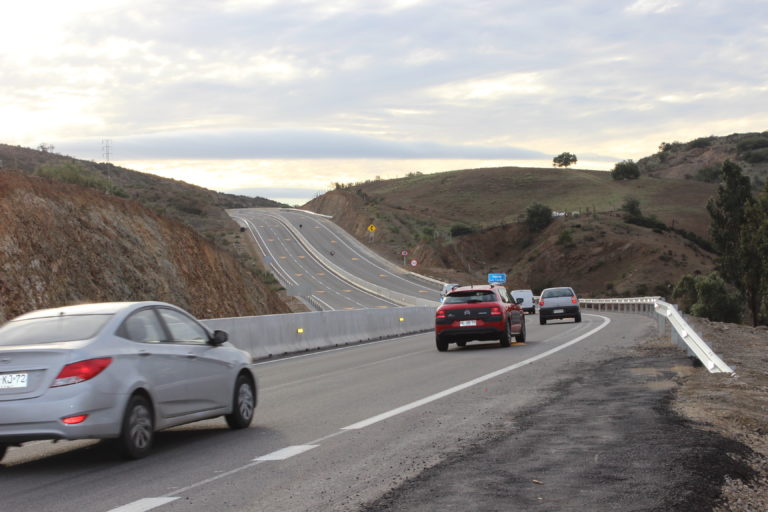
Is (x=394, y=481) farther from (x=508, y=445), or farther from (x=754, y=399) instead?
(x=754, y=399)

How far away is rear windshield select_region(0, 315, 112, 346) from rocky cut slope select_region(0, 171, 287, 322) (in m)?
24.2

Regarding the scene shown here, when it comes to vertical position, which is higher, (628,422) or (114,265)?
(114,265)

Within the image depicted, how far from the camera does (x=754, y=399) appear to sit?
1226 centimetres

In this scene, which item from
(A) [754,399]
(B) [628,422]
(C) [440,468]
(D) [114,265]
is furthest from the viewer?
(D) [114,265]

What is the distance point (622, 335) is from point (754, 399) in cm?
1708

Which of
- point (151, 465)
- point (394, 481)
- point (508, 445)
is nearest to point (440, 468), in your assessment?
point (394, 481)

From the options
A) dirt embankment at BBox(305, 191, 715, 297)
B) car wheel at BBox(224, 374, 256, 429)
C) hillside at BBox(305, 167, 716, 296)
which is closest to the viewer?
car wheel at BBox(224, 374, 256, 429)

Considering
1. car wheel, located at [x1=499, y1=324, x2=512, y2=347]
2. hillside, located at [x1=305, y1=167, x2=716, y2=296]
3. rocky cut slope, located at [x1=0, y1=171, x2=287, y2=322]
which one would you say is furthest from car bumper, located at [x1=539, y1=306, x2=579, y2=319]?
hillside, located at [x1=305, y1=167, x2=716, y2=296]

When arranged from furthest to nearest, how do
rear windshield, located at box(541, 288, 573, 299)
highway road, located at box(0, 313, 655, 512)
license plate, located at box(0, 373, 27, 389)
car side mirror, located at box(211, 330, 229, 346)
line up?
rear windshield, located at box(541, 288, 573, 299)
car side mirror, located at box(211, 330, 229, 346)
license plate, located at box(0, 373, 27, 389)
highway road, located at box(0, 313, 655, 512)

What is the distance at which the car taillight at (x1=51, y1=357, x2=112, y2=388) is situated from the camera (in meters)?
8.76

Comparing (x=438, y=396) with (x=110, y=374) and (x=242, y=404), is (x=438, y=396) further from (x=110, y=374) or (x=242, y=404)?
(x=110, y=374)

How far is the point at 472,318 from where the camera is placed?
24672 millimetres

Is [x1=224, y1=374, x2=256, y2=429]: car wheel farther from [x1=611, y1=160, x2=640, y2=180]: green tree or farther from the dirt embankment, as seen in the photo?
[x1=611, y1=160, x2=640, y2=180]: green tree

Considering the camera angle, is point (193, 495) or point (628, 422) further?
point (628, 422)
